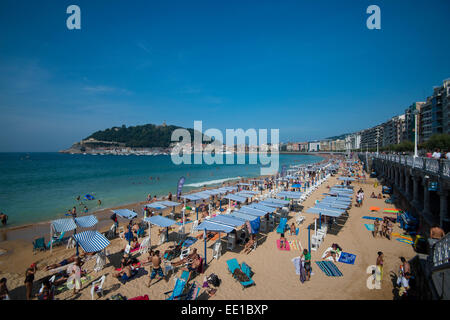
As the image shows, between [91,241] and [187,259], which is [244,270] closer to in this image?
[187,259]

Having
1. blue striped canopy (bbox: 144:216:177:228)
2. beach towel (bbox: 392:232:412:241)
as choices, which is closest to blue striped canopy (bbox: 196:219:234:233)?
blue striped canopy (bbox: 144:216:177:228)

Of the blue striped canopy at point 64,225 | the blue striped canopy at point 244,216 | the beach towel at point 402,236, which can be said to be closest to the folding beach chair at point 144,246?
the blue striped canopy at point 64,225

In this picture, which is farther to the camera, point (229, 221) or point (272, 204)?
point (272, 204)

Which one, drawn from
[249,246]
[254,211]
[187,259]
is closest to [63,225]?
[187,259]

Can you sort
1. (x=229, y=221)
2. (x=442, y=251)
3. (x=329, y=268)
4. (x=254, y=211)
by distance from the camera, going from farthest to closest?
(x=254, y=211) < (x=229, y=221) < (x=329, y=268) < (x=442, y=251)

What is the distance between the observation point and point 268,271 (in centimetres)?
761

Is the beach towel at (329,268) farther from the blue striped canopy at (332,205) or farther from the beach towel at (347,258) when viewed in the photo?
the blue striped canopy at (332,205)

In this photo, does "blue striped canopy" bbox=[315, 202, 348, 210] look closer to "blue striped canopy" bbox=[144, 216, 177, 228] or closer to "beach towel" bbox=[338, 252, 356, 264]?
"beach towel" bbox=[338, 252, 356, 264]

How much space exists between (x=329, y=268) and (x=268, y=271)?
2.13 m
